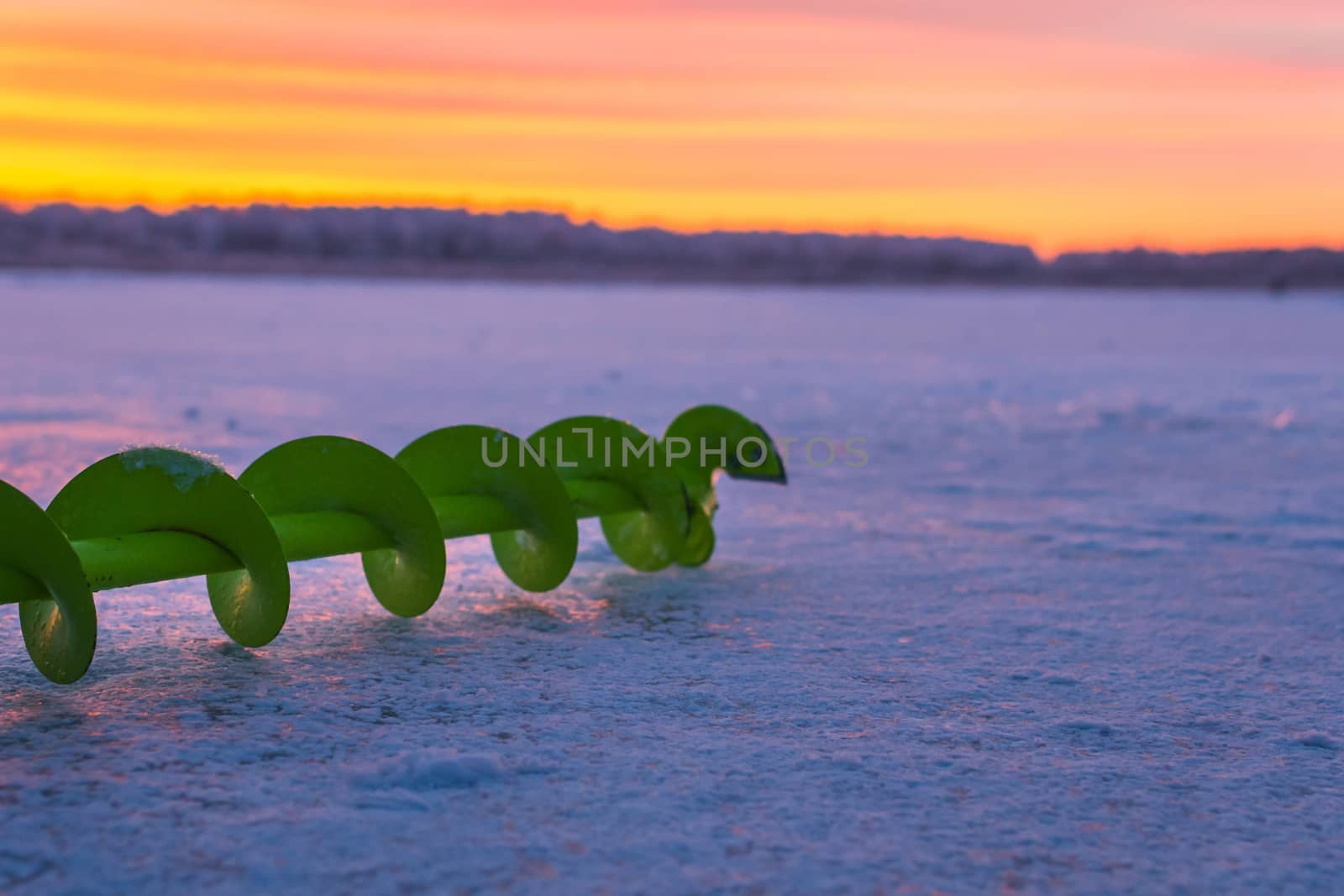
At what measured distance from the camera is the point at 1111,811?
191cm

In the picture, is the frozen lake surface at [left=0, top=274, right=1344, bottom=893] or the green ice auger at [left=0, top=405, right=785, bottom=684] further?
the green ice auger at [left=0, top=405, right=785, bottom=684]

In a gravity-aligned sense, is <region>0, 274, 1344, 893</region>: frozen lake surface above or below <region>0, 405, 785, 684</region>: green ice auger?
below

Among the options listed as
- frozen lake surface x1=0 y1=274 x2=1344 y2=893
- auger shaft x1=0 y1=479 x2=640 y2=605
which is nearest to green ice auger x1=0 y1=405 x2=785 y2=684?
auger shaft x1=0 y1=479 x2=640 y2=605

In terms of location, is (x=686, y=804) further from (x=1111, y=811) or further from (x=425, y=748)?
(x=1111, y=811)

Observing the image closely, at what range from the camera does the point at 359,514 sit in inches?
115

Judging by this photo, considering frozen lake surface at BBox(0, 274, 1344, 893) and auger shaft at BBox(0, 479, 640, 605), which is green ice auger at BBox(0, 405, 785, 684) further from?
frozen lake surface at BBox(0, 274, 1344, 893)

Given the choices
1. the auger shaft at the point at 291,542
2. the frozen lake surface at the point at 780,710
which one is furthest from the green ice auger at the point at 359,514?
the frozen lake surface at the point at 780,710

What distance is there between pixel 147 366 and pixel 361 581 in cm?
875

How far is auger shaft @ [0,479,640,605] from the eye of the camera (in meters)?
2.35

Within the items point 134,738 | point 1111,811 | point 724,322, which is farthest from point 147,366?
point 724,322

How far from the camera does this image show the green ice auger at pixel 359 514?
2.31 metres

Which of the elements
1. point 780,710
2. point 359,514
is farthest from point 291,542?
point 780,710

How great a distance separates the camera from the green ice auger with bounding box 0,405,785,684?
2.31 metres

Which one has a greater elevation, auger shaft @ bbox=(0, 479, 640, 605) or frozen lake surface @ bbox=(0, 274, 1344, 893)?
auger shaft @ bbox=(0, 479, 640, 605)
